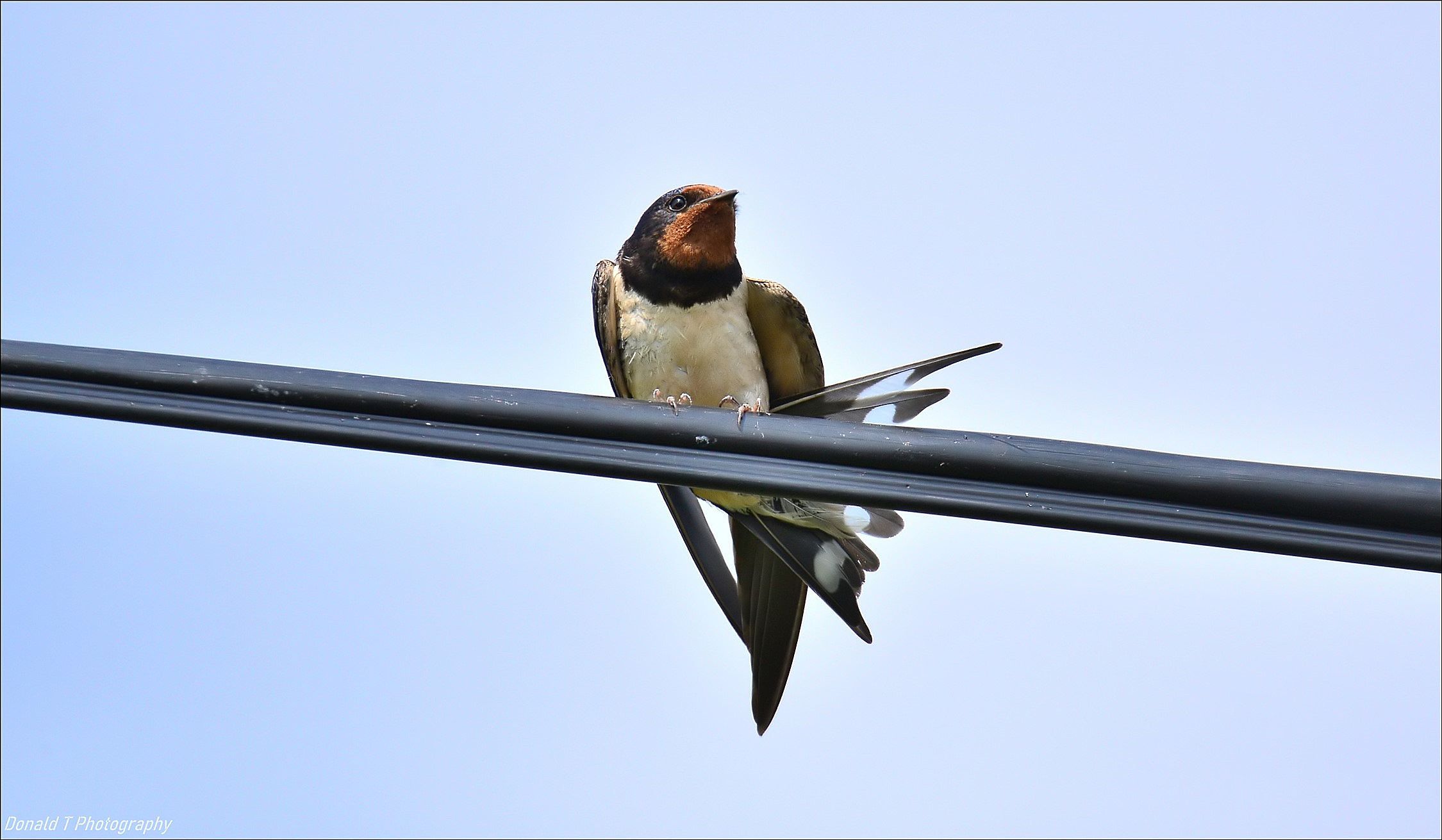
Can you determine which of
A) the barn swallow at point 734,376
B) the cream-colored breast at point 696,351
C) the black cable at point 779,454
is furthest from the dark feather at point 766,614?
the black cable at point 779,454

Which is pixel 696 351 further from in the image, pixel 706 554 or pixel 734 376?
pixel 706 554

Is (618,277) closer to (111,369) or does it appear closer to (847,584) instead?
(847,584)

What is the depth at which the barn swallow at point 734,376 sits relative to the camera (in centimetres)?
376

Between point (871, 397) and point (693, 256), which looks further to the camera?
point (693, 256)

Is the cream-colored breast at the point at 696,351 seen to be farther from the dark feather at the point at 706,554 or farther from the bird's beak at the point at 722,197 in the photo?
the dark feather at the point at 706,554

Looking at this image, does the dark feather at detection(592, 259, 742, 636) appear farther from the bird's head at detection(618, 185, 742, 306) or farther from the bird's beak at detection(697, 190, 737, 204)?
the bird's beak at detection(697, 190, 737, 204)

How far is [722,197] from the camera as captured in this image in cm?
462

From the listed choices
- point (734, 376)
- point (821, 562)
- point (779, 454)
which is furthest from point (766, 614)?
point (779, 454)

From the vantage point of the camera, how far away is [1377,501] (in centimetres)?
190

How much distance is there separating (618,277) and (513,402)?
256cm

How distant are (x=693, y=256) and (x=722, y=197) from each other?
0.83 ft

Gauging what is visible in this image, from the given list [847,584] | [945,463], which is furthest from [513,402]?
[847,584]

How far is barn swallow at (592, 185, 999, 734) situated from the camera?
3.76 m

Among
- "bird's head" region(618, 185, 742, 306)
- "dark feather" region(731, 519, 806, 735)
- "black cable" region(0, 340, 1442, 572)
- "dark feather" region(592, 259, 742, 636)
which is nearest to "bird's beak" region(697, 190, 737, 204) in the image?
"bird's head" region(618, 185, 742, 306)
